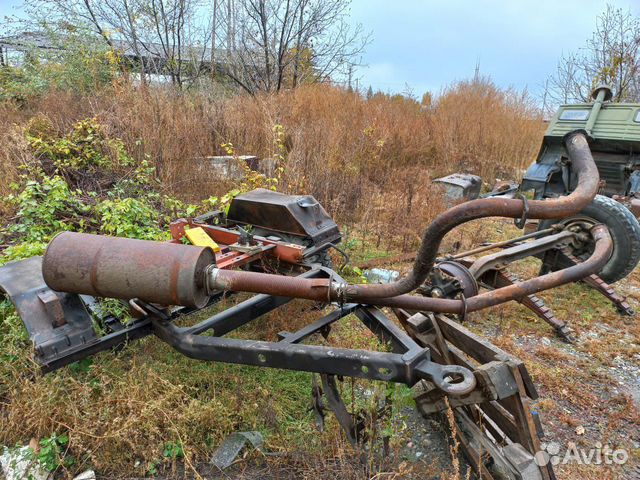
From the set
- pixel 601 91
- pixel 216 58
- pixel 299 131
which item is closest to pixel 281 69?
pixel 216 58

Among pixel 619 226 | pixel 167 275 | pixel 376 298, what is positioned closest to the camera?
pixel 167 275

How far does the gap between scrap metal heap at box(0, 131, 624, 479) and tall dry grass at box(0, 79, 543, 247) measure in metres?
3.34

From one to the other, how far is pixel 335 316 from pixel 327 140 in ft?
17.1

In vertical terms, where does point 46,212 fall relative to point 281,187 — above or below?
below

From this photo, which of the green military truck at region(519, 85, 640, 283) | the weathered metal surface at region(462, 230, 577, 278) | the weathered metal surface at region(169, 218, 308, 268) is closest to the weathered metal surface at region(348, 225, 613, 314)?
the weathered metal surface at region(462, 230, 577, 278)

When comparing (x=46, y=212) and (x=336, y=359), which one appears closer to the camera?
(x=336, y=359)

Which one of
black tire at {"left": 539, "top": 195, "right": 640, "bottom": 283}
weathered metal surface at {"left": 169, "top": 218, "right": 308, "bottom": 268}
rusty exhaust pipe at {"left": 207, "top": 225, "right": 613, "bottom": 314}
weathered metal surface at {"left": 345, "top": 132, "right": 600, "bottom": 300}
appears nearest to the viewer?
weathered metal surface at {"left": 345, "top": 132, "right": 600, "bottom": 300}

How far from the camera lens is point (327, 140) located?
22.6 feet

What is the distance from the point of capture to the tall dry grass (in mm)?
5820

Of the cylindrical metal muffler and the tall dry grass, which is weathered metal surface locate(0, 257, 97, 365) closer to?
the cylindrical metal muffler

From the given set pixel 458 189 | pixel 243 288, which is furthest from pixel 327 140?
pixel 243 288

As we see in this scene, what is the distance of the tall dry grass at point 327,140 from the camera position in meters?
5.82

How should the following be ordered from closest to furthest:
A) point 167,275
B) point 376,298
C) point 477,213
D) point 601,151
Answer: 1. point 477,213
2. point 167,275
3. point 376,298
4. point 601,151

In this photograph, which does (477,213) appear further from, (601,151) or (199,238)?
(601,151)
